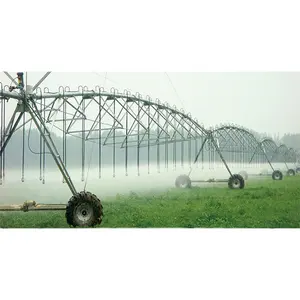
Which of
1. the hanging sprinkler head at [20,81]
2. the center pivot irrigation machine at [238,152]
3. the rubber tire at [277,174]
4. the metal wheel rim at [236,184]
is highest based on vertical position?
the hanging sprinkler head at [20,81]

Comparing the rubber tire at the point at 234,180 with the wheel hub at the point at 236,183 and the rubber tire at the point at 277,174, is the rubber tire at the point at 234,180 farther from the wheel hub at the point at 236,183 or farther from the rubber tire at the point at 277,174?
the rubber tire at the point at 277,174

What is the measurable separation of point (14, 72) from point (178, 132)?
15.2 ft

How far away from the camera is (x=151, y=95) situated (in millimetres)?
12391

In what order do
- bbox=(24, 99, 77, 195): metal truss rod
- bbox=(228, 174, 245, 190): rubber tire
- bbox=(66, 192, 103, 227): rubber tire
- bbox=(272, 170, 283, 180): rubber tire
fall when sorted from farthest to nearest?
bbox=(272, 170, 283, 180): rubber tire < bbox=(228, 174, 245, 190): rubber tire < bbox=(24, 99, 77, 195): metal truss rod < bbox=(66, 192, 103, 227): rubber tire

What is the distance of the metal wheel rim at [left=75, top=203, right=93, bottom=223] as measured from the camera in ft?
37.7

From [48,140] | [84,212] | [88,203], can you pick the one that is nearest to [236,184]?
[88,203]

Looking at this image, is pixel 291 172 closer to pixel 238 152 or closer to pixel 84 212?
pixel 238 152

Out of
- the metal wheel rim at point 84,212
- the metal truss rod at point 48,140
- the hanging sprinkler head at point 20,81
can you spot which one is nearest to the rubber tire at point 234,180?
the metal wheel rim at point 84,212

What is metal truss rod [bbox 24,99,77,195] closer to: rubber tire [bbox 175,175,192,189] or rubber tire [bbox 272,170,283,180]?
rubber tire [bbox 175,175,192,189]

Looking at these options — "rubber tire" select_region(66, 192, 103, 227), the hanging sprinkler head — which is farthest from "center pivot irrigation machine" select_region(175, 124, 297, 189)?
the hanging sprinkler head

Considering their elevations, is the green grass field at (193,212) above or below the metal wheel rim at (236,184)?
below

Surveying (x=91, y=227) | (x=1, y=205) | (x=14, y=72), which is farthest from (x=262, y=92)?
(x=1, y=205)

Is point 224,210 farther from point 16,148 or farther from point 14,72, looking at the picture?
point 14,72

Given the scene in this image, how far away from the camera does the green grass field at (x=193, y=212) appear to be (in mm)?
11359
